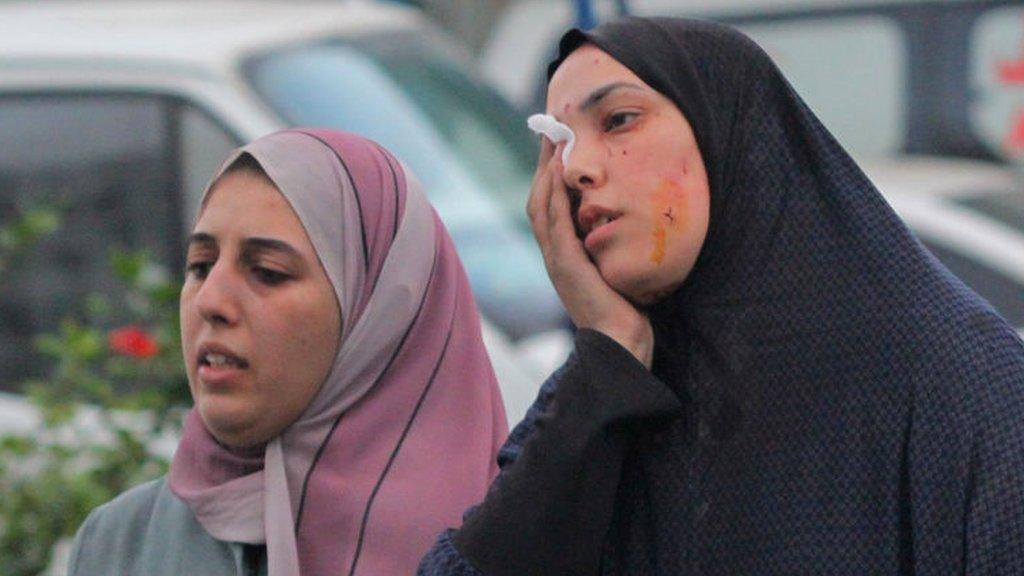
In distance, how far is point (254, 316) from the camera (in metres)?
2.82

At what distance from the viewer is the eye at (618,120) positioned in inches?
97.6

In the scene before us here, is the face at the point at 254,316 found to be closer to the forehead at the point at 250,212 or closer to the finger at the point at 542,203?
the forehead at the point at 250,212

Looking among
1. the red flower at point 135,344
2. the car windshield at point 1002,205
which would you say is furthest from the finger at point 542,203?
the car windshield at point 1002,205

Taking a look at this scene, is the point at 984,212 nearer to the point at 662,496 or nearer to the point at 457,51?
the point at 457,51

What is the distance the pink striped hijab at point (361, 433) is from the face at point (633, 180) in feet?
1.55

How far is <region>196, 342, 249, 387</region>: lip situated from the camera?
2.81 metres

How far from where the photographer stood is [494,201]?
5.49 m

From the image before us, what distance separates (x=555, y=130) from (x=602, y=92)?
7 centimetres

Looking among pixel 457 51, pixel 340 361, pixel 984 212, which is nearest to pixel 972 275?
pixel 984 212

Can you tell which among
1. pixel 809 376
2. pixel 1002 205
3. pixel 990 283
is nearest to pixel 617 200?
pixel 809 376

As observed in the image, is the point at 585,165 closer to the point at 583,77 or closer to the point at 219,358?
the point at 583,77

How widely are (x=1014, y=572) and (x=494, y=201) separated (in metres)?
3.25

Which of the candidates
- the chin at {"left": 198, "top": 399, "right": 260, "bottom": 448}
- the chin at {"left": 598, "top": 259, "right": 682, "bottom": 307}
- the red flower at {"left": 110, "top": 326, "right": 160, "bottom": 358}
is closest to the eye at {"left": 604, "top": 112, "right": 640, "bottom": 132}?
the chin at {"left": 598, "top": 259, "right": 682, "bottom": 307}

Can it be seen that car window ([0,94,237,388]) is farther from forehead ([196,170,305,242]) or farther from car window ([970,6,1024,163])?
car window ([970,6,1024,163])
